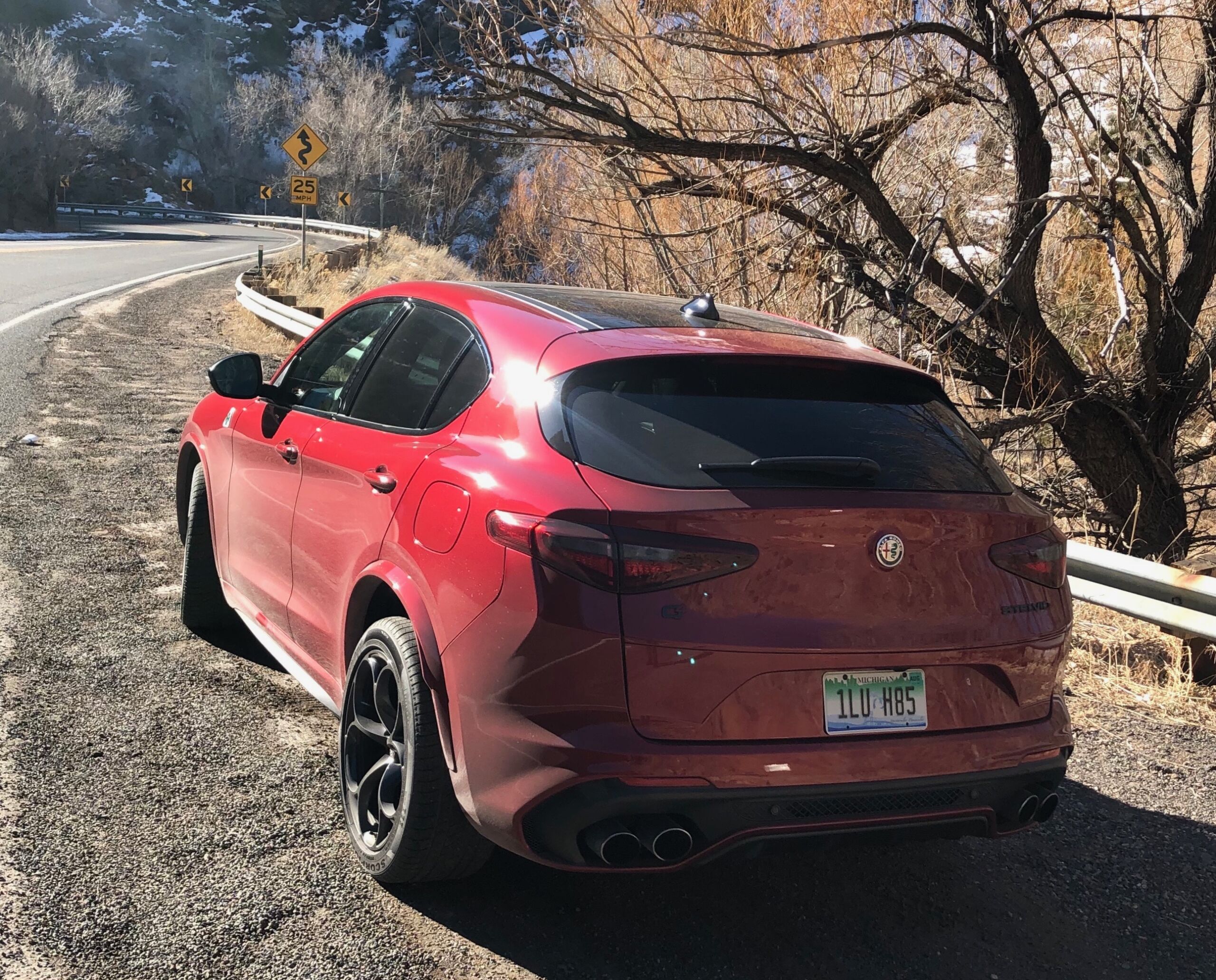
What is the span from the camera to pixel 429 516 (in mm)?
2951

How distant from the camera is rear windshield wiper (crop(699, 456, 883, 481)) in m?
2.70

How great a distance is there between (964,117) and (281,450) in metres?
7.12

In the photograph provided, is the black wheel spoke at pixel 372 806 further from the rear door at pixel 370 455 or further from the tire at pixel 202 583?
the tire at pixel 202 583

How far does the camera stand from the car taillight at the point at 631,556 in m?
2.53

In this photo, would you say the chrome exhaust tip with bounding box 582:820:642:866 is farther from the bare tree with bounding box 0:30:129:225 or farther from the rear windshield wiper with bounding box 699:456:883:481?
the bare tree with bounding box 0:30:129:225

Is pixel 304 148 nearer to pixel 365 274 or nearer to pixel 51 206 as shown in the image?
pixel 365 274

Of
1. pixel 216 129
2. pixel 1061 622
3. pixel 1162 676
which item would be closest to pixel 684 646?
pixel 1061 622

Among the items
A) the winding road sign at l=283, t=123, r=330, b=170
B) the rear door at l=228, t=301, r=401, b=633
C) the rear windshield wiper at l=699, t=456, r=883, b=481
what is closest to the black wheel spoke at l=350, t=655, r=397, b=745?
the rear door at l=228, t=301, r=401, b=633

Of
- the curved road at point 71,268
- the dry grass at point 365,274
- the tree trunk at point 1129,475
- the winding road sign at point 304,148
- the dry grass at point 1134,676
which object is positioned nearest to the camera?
the dry grass at point 1134,676

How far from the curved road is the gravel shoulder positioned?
5341 millimetres

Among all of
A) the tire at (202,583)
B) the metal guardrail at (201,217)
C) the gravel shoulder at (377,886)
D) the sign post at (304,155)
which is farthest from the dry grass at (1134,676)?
the metal guardrail at (201,217)

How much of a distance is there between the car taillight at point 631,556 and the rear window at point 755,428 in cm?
16

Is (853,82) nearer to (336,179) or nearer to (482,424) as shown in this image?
(482,424)

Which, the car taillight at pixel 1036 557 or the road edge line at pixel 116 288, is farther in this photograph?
the road edge line at pixel 116 288
